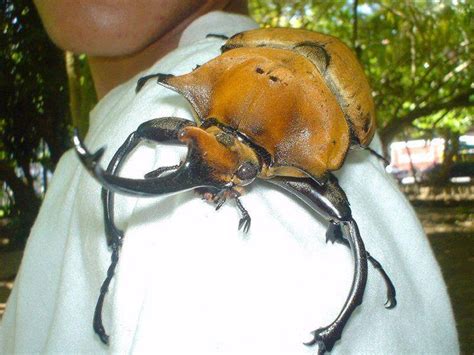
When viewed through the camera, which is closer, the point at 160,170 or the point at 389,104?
the point at 160,170

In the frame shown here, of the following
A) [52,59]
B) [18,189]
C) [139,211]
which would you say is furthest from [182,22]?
[18,189]

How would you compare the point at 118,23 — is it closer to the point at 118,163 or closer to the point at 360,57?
the point at 118,163

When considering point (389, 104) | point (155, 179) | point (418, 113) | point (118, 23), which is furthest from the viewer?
point (389, 104)

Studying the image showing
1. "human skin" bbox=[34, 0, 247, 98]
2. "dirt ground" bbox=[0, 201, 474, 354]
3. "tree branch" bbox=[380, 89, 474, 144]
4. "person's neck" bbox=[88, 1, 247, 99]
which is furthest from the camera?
"tree branch" bbox=[380, 89, 474, 144]

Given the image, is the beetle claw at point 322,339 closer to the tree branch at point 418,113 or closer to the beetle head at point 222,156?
the beetle head at point 222,156

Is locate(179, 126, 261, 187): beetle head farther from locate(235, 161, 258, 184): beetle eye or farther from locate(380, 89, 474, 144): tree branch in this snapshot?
locate(380, 89, 474, 144): tree branch

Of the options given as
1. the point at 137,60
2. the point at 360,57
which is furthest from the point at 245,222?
the point at 360,57

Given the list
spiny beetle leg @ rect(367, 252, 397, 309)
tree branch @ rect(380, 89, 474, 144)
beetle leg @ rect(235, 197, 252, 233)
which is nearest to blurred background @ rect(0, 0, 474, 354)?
tree branch @ rect(380, 89, 474, 144)
